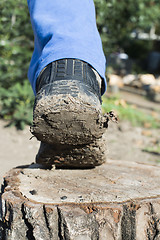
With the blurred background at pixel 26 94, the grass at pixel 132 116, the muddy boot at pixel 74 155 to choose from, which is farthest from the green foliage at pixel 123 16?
the muddy boot at pixel 74 155

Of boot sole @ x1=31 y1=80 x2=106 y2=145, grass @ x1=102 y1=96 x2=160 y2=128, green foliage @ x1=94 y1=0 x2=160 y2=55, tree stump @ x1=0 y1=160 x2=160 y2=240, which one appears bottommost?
tree stump @ x1=0 y1=160 x2=160 y2=240

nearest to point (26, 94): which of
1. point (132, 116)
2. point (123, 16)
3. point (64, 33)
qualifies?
point (132, 116)

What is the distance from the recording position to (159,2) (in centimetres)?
557

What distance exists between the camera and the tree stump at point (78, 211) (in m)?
1.45

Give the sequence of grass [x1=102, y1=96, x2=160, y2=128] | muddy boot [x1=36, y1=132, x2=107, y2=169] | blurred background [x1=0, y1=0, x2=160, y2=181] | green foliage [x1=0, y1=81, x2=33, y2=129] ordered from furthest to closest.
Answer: grass [x1=102, y1=96, x2=160, y2=128] < green foliage [x1=0, y1=81, x2=33, y2=129] < blurred background [x1=0, y1=0, x2=160, y2=181] < muddy boot [x1=36, y1=132, x2=107, y2=169]

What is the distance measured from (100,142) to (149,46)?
1260cm

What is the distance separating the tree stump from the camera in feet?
4.75

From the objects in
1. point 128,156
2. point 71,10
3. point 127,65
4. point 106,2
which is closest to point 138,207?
point 71,10

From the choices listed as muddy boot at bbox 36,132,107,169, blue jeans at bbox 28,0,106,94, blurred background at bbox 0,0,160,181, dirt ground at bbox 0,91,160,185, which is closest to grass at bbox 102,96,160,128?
blurred background at bbox 0,0,160,181

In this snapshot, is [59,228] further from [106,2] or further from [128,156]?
[106,2]

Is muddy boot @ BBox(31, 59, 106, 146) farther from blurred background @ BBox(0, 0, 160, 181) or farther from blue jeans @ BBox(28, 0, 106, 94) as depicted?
blurred background @ BBox(0, 0, 160, 181)

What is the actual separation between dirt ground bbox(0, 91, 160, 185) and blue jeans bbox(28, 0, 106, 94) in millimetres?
1433

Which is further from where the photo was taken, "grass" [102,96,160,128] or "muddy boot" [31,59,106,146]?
"grass" [102,96,160,128]

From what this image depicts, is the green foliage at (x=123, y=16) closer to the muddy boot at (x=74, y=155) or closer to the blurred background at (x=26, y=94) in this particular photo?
the blurred background at (x=26, y=94)
